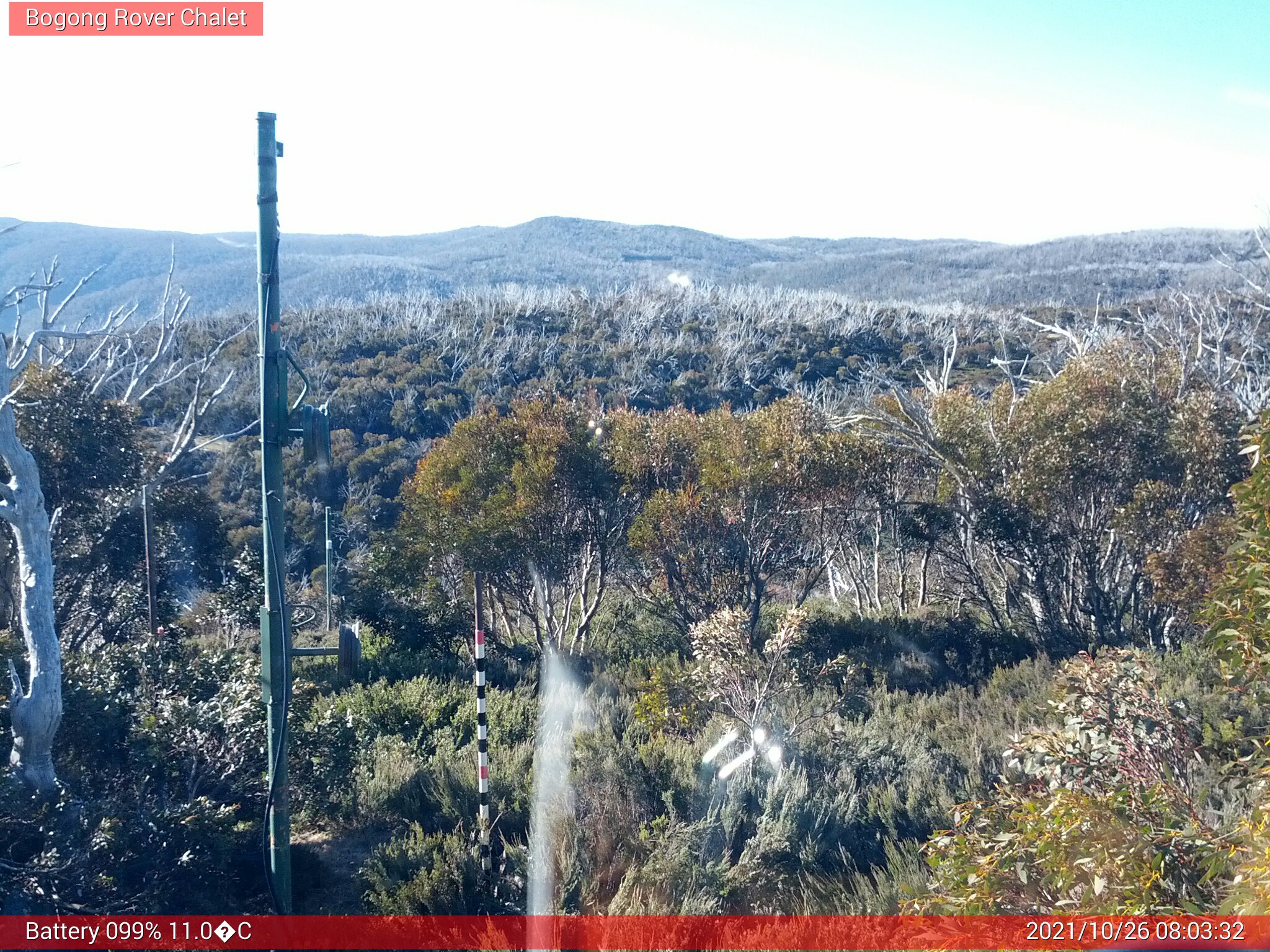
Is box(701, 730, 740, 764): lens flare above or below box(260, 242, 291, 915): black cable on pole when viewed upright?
below

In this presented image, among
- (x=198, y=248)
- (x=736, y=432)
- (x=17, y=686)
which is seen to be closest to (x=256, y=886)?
(x=17, y=686)

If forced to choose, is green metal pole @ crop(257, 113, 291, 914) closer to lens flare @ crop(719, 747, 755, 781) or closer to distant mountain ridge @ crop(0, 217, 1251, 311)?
lens flare @ crop(719, 747, 755, 781)

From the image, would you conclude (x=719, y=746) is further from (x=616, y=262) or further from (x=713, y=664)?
(x=616, y=262)

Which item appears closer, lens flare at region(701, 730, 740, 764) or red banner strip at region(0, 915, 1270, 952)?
red banner strip at region(0, 915, 1270, 952)

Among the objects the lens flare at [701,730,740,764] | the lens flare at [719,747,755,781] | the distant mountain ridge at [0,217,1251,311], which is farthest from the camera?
the distant mountain ridge at [0,217,1251,311]

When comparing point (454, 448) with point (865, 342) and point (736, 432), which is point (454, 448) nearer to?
point (736, 432)

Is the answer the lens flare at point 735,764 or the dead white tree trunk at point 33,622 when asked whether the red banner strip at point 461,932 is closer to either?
the dead white tree trunk at point 33,622

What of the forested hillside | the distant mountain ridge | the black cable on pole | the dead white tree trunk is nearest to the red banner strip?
the forested hillside
